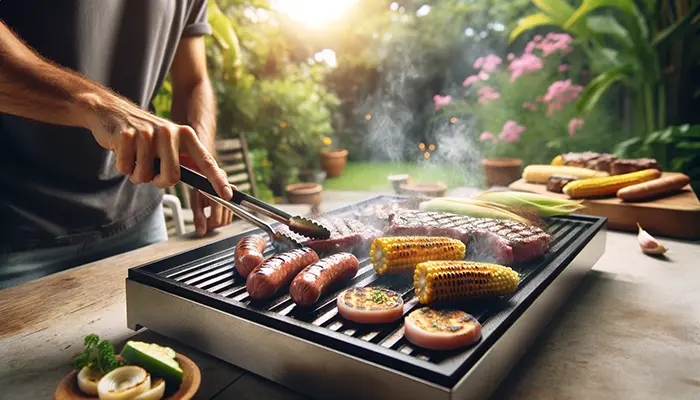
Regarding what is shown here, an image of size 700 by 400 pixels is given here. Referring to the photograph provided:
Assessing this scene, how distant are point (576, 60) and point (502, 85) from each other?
4.03 feet

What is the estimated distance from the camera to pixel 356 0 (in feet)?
40.6

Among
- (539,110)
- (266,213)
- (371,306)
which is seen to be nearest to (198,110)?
(266,213)

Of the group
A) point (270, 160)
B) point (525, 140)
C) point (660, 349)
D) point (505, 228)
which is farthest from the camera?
point (270, 160)

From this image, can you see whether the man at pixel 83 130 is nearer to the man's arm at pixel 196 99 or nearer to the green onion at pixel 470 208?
the man's arm at pixel 196 99

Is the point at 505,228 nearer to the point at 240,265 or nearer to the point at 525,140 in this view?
the point at 240,265

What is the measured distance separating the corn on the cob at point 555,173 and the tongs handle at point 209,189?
2898 mm

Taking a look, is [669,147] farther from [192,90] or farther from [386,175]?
[386,175]

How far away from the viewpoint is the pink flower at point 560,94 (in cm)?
690

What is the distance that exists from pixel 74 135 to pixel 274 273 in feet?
5.08

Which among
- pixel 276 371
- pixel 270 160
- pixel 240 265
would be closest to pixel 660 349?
pixel 276 371

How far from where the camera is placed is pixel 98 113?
1711 mm

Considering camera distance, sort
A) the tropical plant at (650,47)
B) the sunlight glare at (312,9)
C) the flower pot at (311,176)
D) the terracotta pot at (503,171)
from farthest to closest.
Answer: the flower pot at (311,176) → the sunlight glare at (312,9) → the terracotta pot at (503,171) → the tropical plant at (650,47)

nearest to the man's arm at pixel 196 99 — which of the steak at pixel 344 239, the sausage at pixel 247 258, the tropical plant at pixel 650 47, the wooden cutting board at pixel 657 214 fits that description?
the steak at pixel 344 239

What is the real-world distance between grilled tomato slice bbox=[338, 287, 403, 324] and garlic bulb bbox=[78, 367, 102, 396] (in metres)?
0.71
